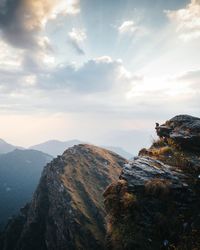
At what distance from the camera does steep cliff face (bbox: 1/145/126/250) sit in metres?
83.6

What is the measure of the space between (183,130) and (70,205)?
74590 mm

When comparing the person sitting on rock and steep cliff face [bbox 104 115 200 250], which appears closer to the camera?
steep cliff face [bbox 104 115 200 250]

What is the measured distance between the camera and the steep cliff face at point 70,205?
274 ft

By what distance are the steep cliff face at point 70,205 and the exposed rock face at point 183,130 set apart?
62272mm

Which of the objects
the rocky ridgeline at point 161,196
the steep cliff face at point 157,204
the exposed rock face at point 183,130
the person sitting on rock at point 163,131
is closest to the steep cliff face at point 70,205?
the person sitting on rock at point 163,131

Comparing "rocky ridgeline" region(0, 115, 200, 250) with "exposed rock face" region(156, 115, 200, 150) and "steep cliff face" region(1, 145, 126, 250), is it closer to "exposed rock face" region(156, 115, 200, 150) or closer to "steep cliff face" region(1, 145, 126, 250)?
"exposed rock face" region(156, 115, 200, 150)

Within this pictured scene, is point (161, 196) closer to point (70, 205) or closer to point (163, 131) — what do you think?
point (163, 131)

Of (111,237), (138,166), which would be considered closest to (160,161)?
(138,166)

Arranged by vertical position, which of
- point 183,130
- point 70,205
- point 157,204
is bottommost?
point 70,205

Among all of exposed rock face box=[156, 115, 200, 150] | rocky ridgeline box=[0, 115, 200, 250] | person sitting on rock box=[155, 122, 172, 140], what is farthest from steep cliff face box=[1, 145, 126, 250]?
rocky ridgeline box=[0, 115, 200, 250]

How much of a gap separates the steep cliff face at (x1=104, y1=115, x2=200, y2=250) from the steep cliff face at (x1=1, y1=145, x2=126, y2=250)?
216ft

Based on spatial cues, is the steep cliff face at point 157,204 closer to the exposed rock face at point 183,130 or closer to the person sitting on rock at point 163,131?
the exposed rock face at point 183,130

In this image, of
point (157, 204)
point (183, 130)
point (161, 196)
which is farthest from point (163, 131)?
point (157, 204)

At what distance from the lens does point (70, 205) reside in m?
89.8
